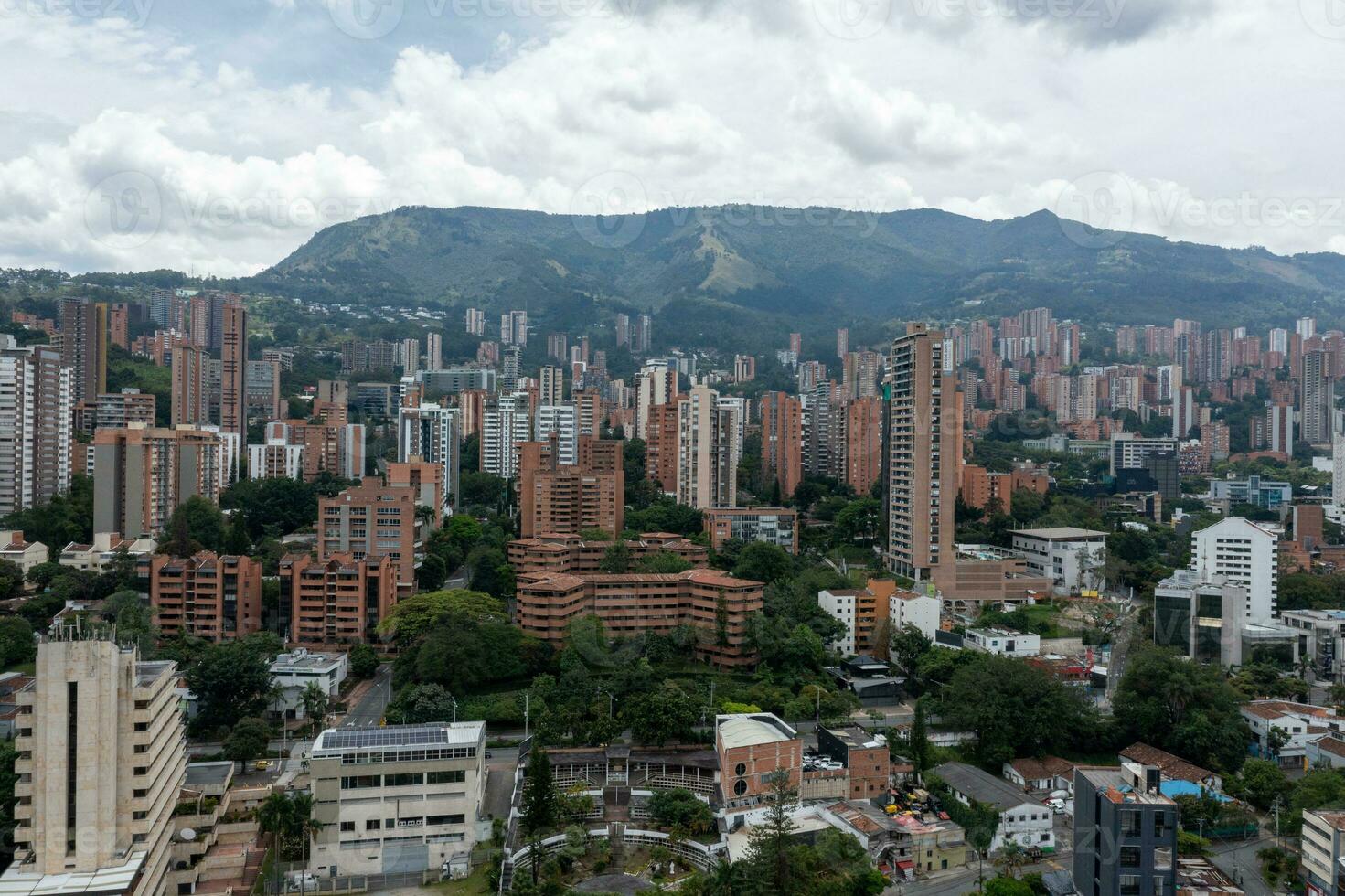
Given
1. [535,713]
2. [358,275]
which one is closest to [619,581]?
[535,713]

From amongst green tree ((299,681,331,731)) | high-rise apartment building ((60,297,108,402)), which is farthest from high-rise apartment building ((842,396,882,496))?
high-rise apartment building ((60,297,108,402))

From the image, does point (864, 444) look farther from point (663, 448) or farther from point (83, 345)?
point (83, 345)

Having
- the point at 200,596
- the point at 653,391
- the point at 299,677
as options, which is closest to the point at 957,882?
the point at 299,677

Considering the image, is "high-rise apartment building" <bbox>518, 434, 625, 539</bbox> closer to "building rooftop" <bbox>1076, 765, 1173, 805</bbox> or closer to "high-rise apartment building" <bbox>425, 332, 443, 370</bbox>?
"building rooftop" <bbox>1076, 765, 1173, 805</bbox>

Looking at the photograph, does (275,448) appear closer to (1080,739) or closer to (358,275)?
(1080,739)

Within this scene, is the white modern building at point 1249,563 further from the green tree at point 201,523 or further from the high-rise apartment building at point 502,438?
the high-rise apartment building at point 502,438

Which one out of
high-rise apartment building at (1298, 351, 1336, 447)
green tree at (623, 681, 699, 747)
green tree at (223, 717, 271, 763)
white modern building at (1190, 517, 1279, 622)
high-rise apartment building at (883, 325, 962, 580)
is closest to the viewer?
green tree at (223, 717, 271, 763)
